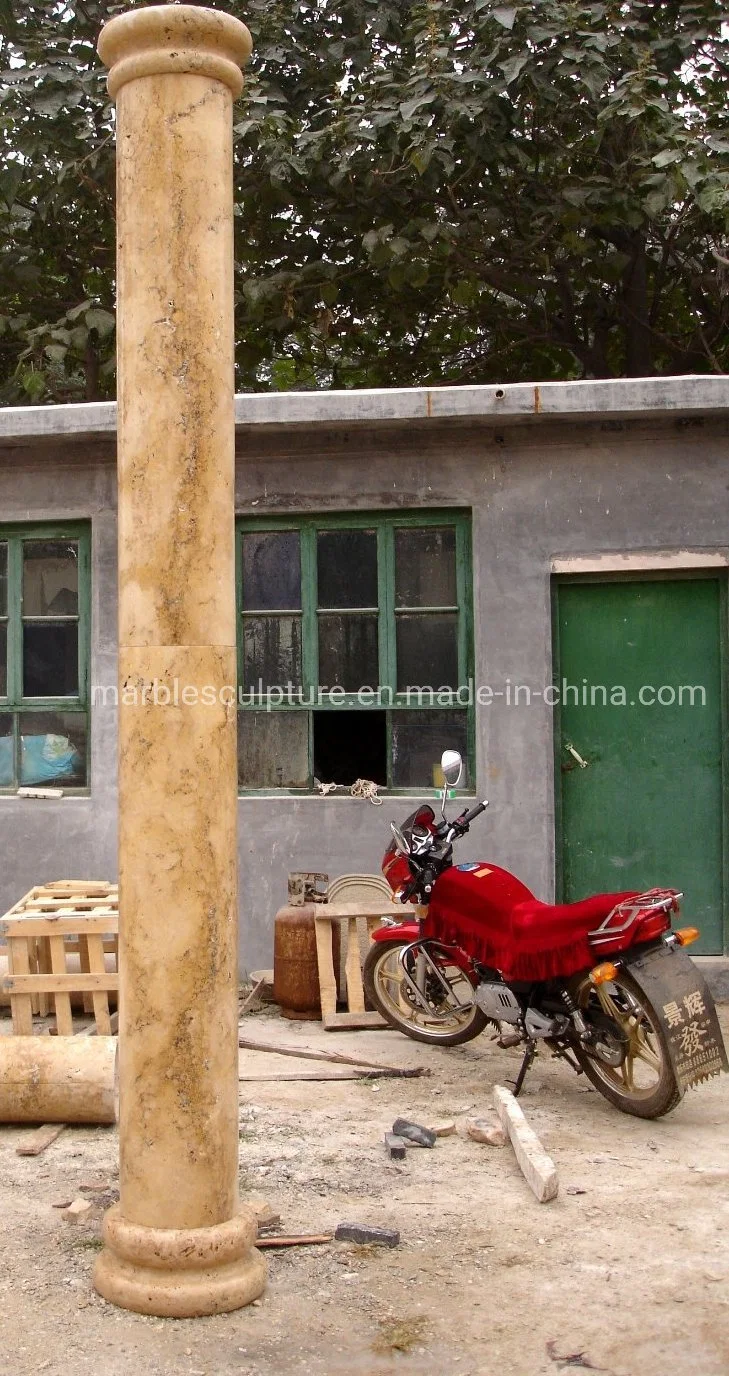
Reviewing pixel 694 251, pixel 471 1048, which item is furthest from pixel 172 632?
pixel 694 251

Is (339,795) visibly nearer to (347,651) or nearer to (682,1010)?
(347,651)

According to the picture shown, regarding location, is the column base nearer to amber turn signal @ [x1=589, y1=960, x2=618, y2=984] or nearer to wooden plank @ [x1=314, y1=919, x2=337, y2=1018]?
amber turn signal @ [x1=589, y1=960, x2=618, y2=984]

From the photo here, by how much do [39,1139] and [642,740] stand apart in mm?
4127

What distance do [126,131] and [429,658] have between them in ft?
15.0

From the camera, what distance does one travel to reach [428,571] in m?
8.06

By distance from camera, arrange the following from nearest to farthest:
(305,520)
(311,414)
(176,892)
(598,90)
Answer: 1. (176,892)
2. (311,414)
3. (305,520)
4. (598,90)

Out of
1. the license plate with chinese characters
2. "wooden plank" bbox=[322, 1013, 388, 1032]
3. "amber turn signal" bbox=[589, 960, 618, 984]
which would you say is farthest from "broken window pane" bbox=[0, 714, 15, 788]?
the license plate with chinese characters

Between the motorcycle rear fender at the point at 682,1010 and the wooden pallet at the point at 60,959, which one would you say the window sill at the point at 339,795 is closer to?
the wooden pallet at the point at 60,959

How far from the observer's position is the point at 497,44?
1005 centimetres

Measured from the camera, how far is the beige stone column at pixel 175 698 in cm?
371

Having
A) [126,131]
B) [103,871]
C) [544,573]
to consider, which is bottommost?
[103,871]

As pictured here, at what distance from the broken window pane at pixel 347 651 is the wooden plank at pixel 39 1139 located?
3.39 meters

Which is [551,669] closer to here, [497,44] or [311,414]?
[311,414]

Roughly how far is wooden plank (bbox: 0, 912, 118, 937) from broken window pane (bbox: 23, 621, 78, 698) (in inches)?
77.0
